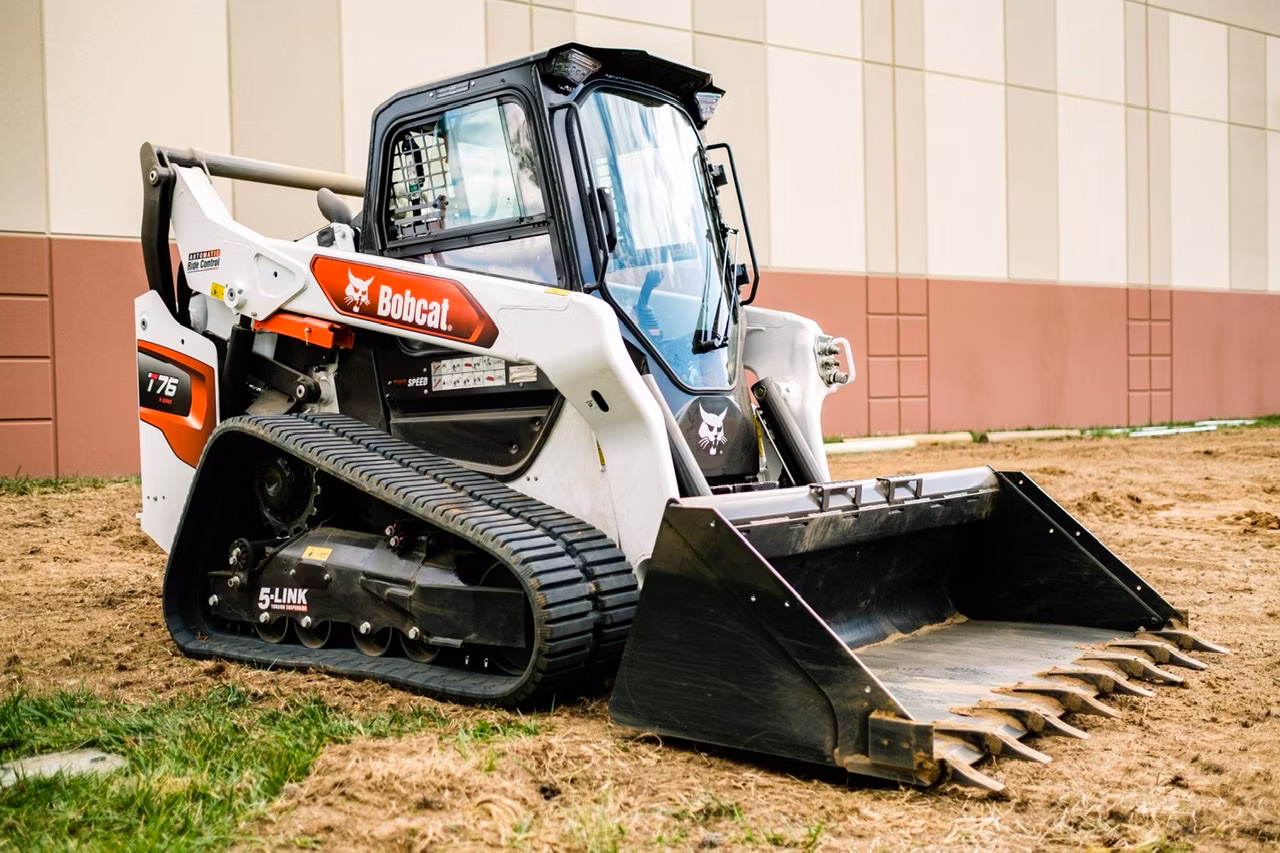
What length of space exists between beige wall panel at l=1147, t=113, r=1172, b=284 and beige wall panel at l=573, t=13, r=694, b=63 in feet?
Answer: 27.7

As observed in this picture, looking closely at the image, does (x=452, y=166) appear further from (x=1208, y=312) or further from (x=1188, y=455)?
(x=1208, y=312)

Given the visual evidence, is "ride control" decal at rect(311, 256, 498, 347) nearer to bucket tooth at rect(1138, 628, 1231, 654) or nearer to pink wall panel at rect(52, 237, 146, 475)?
bucket tooth at rect(1138, 628, 1231, 654)

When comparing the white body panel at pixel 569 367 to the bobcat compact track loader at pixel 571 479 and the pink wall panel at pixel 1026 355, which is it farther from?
the pink wall panel at pixel 1026 355

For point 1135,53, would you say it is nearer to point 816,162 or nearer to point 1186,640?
point 816,162

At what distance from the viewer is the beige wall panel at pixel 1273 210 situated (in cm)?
2027

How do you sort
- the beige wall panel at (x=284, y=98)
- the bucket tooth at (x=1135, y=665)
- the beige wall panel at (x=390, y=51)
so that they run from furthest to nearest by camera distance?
the beige wall panel at (x=390, y=51)
the beige wall panel at (x=284, y=98)
the bucket tooth at (x=1135, y=665)

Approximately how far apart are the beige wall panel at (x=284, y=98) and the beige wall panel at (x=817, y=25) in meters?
5.45

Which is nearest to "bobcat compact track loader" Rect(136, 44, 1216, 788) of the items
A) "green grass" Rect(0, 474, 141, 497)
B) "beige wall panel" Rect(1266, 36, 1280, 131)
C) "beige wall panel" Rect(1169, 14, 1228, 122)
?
"green grass" Rect(0, 474, 141, 497)

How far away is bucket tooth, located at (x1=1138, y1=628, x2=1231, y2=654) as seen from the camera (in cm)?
476

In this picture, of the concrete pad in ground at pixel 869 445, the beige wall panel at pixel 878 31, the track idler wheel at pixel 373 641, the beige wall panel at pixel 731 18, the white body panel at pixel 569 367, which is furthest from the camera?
the beige wall panel at pixel 878 31

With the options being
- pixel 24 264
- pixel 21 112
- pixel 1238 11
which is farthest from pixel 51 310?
pixel 1238 11

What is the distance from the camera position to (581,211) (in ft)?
14.8

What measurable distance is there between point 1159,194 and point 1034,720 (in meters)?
16.9

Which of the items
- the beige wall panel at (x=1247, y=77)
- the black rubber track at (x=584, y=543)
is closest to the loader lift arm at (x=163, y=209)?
the black rubber track at (x=584, y=543)
